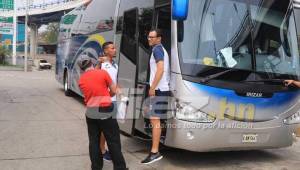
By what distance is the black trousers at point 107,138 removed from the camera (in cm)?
646

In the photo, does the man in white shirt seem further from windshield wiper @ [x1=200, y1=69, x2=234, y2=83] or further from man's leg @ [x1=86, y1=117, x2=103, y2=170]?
man's leg @ [x1=86, y1=117, x2=103, y2=170]

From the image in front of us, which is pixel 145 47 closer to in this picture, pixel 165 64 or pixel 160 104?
pixel 165 64

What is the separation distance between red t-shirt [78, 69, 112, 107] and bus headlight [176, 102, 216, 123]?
53.0 inches

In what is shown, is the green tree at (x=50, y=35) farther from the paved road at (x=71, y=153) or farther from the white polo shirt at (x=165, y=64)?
the white polo shirt at (x=165, y=64)

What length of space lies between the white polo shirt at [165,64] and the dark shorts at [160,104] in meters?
0.09

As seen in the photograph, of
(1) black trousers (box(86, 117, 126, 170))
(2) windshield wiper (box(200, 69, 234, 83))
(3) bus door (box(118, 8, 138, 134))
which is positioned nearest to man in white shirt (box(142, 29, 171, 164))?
(2) windshield wiper (box(200, 69, 234, 83))

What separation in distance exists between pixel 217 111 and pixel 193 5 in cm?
169

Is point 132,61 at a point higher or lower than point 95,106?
higher

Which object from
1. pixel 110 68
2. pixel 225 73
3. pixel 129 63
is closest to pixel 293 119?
pixel 225 73

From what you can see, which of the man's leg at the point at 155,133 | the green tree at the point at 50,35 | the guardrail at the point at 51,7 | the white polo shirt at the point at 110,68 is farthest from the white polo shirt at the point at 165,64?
the green tree at the point at 50,35

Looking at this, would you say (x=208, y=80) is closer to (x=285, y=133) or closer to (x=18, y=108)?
(x=285, y=133)

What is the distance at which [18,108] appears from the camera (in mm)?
13789

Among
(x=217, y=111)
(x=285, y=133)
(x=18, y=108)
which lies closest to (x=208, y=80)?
(x=217, y=111)

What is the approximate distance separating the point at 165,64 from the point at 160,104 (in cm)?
63
